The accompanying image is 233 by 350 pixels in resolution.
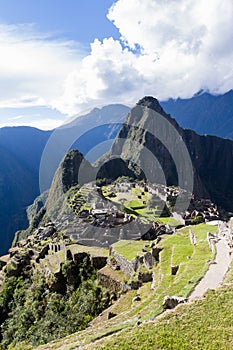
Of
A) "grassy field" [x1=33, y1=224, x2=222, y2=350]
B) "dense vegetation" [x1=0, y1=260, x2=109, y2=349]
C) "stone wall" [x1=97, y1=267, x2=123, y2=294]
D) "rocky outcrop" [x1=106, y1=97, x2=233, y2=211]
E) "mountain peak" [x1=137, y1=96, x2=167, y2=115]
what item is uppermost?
"mountain peak" [x1=137, y1=96, x2=167, y2=115]

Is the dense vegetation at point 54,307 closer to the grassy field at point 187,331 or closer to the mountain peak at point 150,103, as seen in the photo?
the grassy field at point 187,331

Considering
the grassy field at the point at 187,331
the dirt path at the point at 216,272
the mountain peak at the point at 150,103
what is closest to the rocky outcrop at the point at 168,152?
the mountain peak at the point at 150,103

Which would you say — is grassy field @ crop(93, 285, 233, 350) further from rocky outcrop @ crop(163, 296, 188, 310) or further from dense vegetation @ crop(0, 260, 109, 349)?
dense vegetation @ crop(0, 260, 109, 349)

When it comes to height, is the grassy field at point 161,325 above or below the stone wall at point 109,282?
above

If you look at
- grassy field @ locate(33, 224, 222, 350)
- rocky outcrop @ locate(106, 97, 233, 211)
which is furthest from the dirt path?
rocky outcrop @ locate(106, 97, 233, 211)

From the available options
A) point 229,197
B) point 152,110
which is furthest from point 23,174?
point 229,197

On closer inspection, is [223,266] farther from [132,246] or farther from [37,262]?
[37,262]
